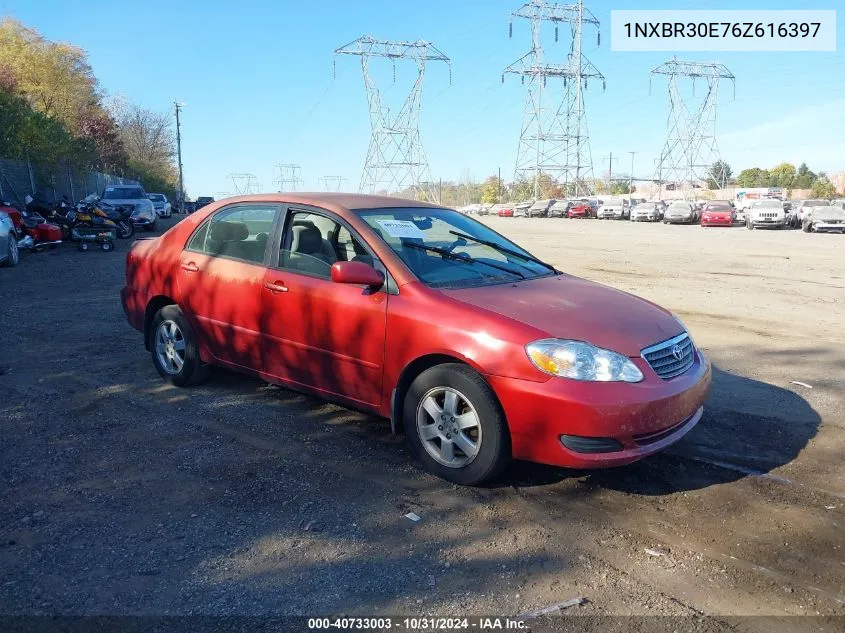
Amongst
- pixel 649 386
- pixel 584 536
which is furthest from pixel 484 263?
pixel 584 536

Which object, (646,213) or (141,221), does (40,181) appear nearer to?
(141,221)

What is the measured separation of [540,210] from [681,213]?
62.7 feet

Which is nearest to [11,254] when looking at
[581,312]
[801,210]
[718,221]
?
[581,312]

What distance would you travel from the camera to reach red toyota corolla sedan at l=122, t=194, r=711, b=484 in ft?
11.7

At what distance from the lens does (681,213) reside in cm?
4366

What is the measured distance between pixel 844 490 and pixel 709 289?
8.44 m

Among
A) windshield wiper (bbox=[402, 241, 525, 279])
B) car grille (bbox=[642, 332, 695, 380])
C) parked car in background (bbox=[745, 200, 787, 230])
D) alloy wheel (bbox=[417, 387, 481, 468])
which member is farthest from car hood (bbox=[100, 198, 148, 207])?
parked car in background (bbox=[745, 200, 787, 230])

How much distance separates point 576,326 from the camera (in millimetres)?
3750

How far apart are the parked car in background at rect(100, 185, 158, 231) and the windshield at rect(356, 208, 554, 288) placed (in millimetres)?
20406

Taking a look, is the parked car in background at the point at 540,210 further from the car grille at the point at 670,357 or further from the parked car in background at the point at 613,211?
the car grille at the point at 670,357

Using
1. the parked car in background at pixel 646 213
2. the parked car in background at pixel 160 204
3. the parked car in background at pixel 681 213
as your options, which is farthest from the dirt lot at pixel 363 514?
the parked car in background at pixel 646 213

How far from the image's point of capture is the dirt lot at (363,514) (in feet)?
9.49

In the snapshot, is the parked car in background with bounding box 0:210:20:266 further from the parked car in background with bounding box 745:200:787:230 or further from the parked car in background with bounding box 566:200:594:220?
the parked car in background with bounding box 566:200:594:220

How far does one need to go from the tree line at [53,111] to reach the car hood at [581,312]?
85.0 feet
